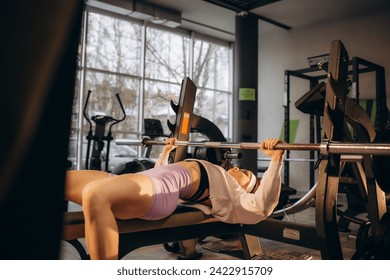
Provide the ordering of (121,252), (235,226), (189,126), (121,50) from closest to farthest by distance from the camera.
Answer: (121,252) < (235,226) < (189,126) < (121,50)

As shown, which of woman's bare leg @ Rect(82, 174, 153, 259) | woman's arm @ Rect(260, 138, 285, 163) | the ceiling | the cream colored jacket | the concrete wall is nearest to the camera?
woman's bare leg @ Rect(82, 174, 153, 259)

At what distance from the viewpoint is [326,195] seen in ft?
5.22

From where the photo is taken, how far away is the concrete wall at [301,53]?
18.5 feet

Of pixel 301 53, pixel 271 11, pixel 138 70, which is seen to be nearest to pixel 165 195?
pixel 138 70

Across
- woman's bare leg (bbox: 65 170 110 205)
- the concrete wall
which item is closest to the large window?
the concrete wall

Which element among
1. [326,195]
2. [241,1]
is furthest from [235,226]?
[241,1]

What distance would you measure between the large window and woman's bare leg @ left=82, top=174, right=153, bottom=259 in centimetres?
375

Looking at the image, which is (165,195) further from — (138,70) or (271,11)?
(271,11)

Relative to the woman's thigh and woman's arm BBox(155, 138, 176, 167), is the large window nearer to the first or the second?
woman's arm BBox(155, 138, 176, 167)

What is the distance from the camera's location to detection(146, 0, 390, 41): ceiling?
553 cm

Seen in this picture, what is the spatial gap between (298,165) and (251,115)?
1554 mm

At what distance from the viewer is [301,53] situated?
660 centimetres

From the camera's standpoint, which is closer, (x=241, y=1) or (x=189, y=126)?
(x=189, y=126)
